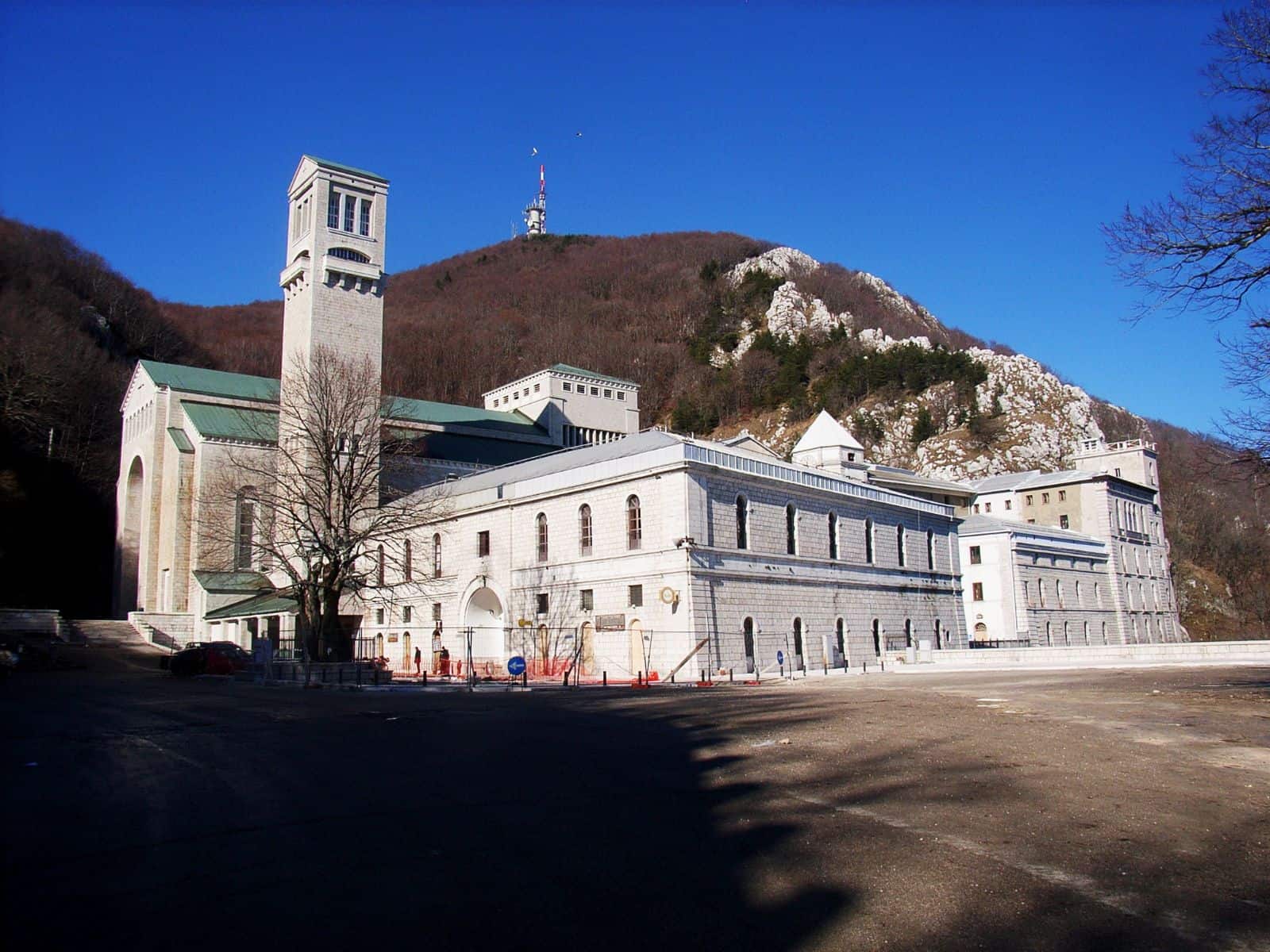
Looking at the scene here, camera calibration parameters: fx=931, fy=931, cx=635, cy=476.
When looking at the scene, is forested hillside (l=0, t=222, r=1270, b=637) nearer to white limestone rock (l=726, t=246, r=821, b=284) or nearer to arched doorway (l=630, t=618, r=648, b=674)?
white limestone rock (l=726, t=246, r=821, b=284)

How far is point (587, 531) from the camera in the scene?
3688 cm

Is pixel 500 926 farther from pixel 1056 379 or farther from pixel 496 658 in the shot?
pixel 1056 379

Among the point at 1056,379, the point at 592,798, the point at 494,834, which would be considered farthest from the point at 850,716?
the point at 1056,379

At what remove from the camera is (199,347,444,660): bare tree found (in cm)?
3494

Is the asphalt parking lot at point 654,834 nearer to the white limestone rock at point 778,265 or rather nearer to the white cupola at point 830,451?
the white cupola at point 830,451

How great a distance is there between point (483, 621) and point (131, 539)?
3303 centimetres

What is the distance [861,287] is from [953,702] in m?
135

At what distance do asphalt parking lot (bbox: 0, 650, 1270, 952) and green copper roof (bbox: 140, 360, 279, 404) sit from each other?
151ft

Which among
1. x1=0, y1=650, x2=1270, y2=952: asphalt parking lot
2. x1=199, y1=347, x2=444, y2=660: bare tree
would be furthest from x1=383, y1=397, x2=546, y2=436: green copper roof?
x1=0, y1=650, x2=1270, y2=952: asphalt parking lot

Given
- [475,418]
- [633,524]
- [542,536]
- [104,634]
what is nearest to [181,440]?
[104,634]

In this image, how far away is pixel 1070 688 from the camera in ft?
67.5

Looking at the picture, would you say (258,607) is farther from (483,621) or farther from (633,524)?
(633,524)

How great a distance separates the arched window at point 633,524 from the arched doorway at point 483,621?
28.4 feet

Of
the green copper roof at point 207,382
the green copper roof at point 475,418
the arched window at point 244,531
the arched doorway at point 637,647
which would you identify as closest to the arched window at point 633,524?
the arched doorway at point 637,647
